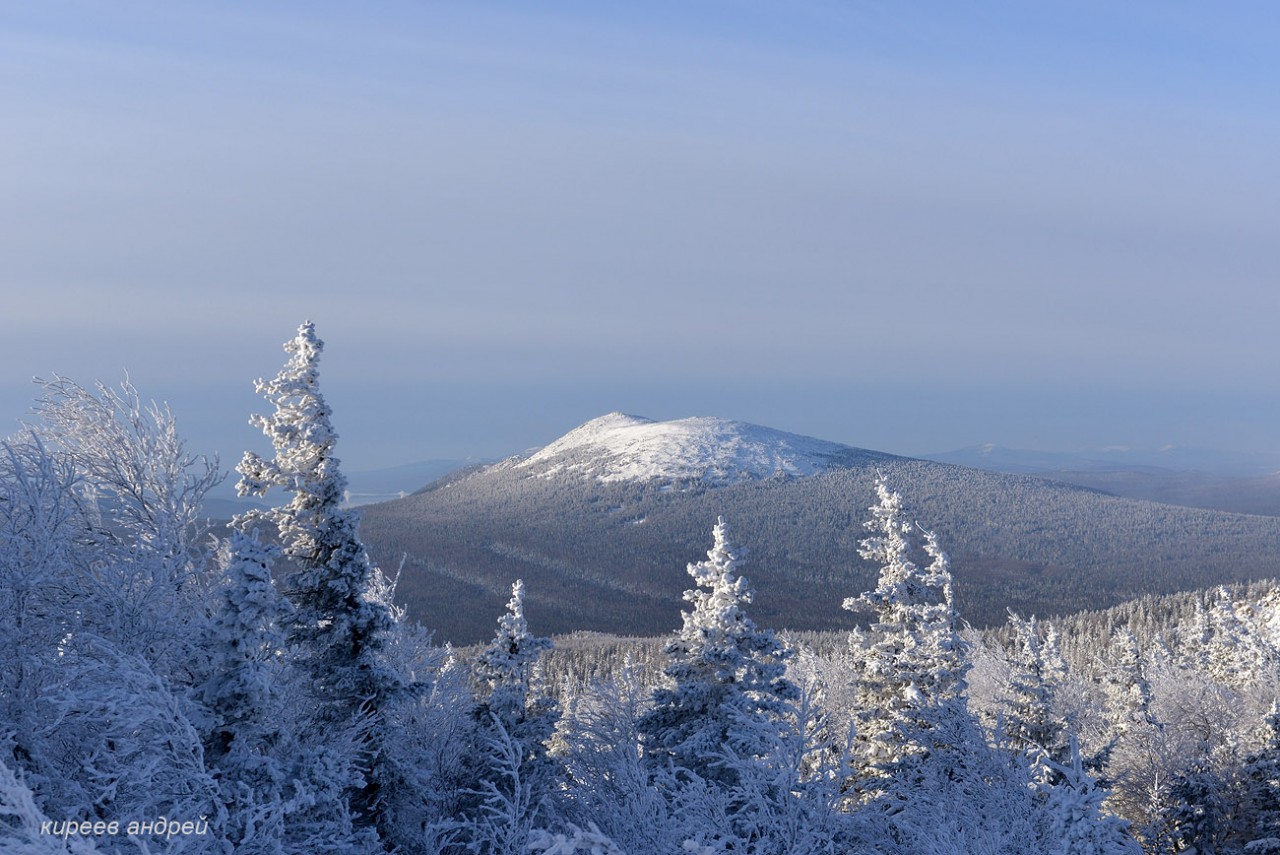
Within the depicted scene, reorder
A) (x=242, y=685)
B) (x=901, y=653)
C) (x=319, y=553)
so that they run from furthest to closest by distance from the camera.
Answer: (x=901, y=653)
(x=319, y=553)
(x=242, y=685)

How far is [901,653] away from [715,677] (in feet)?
19.0

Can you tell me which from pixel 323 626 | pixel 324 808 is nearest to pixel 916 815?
pixel 324 808

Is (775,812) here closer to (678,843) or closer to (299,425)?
(678,843)

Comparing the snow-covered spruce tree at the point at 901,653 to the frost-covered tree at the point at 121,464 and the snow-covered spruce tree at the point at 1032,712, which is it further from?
the frost-covered tree at the point at 121,464

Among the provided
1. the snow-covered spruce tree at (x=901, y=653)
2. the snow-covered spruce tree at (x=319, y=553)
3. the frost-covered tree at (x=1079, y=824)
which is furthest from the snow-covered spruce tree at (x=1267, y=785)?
the snow-covered spruce tree at (x=319, y=553)

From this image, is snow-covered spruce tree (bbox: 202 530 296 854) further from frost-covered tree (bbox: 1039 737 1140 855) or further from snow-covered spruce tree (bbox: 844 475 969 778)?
snow-covered spruce tree (bbox: 844 475 969 778)

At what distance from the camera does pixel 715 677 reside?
20.2 meters

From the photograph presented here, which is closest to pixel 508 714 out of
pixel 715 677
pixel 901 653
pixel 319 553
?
pixel 715 677

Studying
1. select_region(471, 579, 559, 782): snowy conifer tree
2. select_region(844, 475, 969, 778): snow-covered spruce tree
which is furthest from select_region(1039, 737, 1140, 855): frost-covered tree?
select_region(471, 579, 559, 782): snowy conifer tree

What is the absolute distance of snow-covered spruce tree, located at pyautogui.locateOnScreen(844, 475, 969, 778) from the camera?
73.2 ft

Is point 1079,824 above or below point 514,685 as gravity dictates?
above

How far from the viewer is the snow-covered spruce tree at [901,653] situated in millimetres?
22312

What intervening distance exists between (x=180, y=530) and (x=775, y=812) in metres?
12.4

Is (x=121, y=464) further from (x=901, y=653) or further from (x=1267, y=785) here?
(x=1267, y=785)
